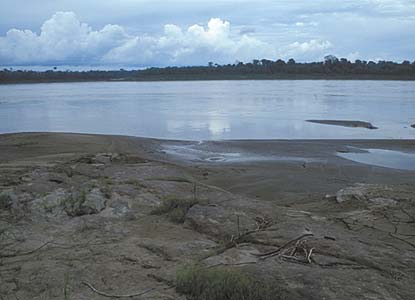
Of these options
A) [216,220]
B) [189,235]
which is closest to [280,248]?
[189,235]

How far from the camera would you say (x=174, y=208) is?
7.05 meters

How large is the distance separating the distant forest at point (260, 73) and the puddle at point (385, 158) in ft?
269

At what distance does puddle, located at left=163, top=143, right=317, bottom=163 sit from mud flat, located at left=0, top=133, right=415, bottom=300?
356 centimetres

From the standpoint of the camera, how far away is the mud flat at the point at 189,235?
176 inches

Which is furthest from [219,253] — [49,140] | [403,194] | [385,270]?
[49,140]

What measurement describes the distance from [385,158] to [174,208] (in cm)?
1125

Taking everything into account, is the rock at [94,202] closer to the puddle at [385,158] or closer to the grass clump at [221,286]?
the grass clump at [221,286]

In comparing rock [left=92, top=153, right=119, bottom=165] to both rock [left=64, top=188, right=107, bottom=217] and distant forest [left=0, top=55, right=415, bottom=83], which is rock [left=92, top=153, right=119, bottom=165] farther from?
distant forest [left=0, top=55, right=415, bottom=83]

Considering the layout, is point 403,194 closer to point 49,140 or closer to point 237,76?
point 49,140

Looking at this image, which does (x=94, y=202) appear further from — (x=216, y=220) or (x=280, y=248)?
(x=280, y=248)

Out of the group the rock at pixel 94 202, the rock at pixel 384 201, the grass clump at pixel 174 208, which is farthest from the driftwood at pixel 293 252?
the rock at pixel 384 201

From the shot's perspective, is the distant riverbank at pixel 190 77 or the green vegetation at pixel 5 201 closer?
the green vegetation at pixel 5 201

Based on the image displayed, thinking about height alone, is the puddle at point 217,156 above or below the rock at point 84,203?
below

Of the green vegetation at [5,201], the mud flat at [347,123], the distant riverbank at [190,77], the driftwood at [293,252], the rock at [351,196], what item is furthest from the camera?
the distant riverbank at [190,77]
